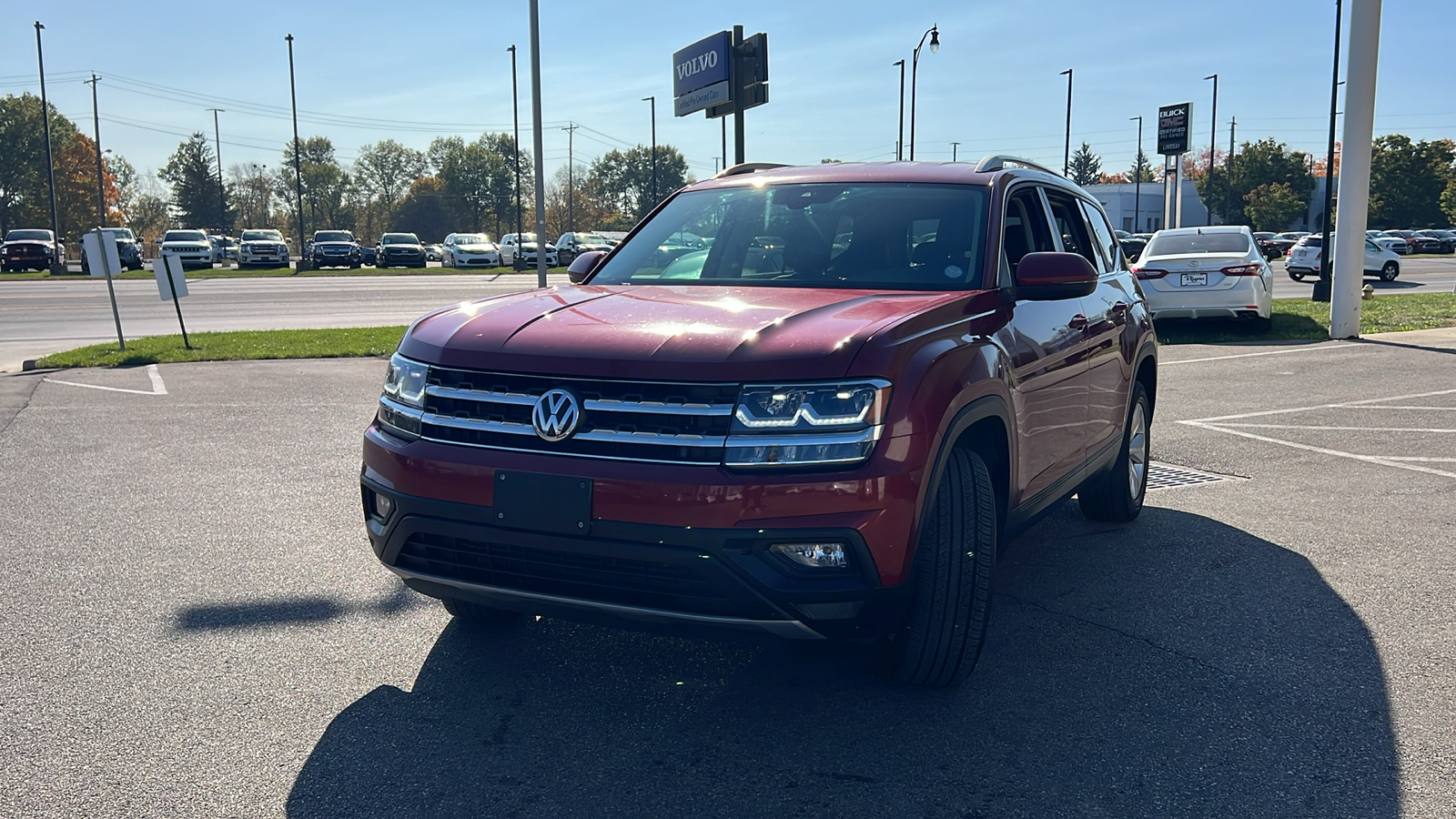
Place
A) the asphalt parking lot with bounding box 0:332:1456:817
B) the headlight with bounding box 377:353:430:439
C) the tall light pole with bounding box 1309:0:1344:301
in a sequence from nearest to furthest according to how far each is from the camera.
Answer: the asphalt parking lot with bounding box 0:332:1456:817 → the headlight with bounding box 377:353:430:439 → the tall light pole with bounding box 1309:0:1344:301

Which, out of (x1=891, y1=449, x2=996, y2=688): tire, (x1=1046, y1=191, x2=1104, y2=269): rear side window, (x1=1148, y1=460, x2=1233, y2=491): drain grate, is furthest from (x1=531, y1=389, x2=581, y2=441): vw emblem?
(x1=1148, y1=460, x2=1233, y2=491): drain grate

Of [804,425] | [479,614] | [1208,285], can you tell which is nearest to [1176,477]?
[479,614]

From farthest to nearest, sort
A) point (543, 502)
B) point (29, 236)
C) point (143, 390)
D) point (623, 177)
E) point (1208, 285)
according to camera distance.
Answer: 1. point (623, 177)
2. point (29, 236)
3. point (1208, 285)
4. point (143, 390)
5. point (543, 502)

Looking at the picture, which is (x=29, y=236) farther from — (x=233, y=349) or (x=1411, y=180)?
(x=1411, y=180)

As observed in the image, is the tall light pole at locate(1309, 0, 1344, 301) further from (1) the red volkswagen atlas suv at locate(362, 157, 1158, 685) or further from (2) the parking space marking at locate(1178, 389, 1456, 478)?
(1) the red volkswagen atlas suv at locate(362, 157, 1158, 685)

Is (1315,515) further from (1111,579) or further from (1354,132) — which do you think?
(1354,132)

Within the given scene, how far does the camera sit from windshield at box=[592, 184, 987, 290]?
13.9 ft

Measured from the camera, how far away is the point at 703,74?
15109 mm

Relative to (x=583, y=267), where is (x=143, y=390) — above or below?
below

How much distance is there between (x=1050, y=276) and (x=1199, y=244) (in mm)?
13568

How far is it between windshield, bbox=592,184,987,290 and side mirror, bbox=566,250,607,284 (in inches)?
3.7

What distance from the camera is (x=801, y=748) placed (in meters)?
3.31

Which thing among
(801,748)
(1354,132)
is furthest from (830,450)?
(1354,132)

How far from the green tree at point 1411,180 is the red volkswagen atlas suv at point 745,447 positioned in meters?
108
